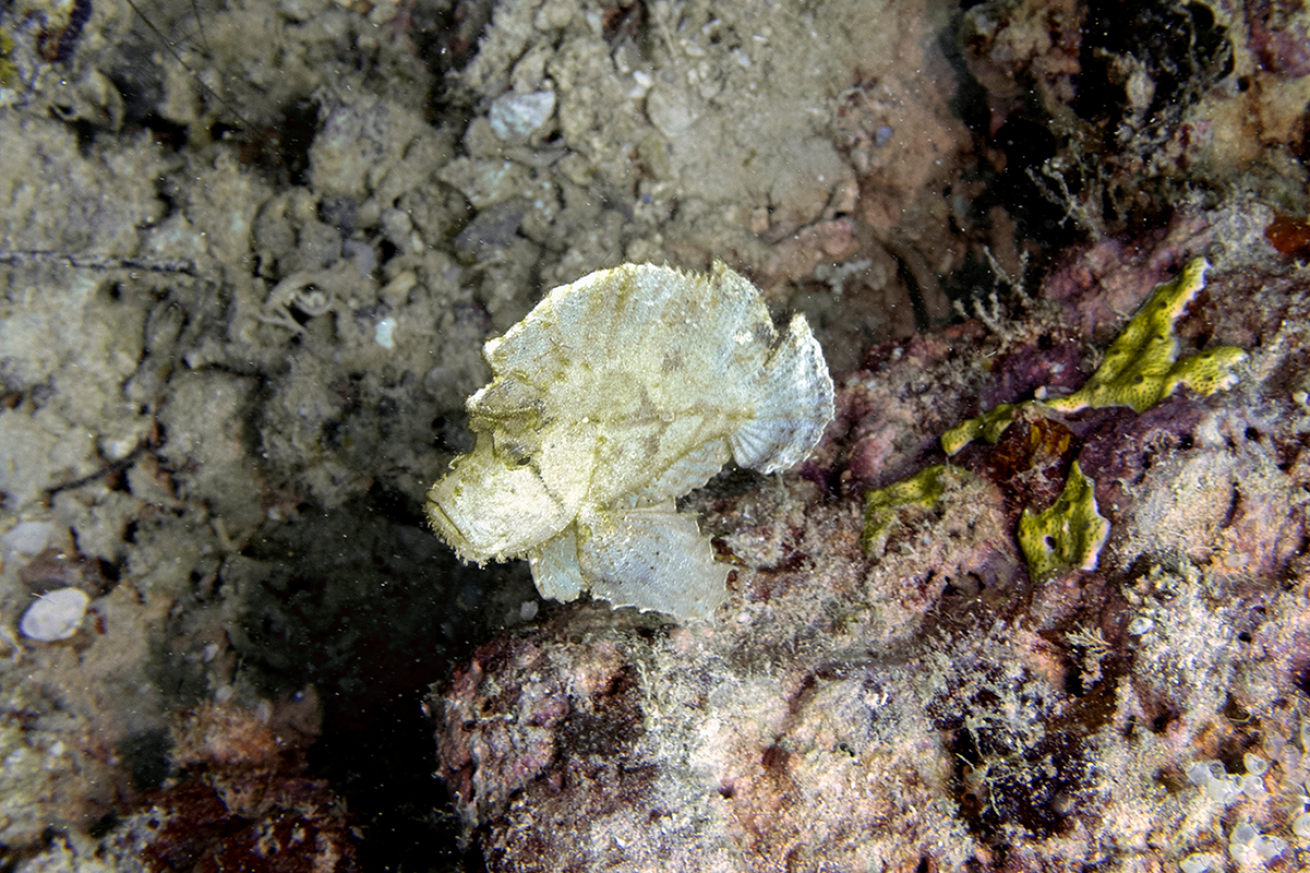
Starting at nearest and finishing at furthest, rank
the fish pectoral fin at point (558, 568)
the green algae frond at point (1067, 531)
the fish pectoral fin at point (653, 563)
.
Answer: the green algae frond at point (1067, 531) < the fish pectoral fin at point (653, 563) < the fish pectoral fin at point (558, 568)

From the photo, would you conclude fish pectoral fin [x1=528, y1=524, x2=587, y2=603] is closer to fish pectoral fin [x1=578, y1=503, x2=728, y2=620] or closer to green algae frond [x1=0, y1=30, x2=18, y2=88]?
fish pectoral fin [x1=578, y1=503, x2=728, y2=620]

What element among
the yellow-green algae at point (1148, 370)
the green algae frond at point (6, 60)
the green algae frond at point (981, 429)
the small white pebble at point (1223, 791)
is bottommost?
the small white pebble at point (1223, 791)

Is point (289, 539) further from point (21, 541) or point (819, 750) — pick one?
point (819, 750)

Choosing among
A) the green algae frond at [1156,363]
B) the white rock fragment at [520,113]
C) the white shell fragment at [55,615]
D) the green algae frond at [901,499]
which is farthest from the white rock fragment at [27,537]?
the green algae frond at [1156,363]

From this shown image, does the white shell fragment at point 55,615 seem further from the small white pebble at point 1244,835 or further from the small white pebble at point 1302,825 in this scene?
the small white pebble at point 1302,825

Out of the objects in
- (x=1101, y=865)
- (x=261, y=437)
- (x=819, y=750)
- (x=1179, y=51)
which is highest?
(x=1179, y=51)

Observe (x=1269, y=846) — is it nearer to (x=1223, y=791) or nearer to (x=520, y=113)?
(x=1223, y=791)

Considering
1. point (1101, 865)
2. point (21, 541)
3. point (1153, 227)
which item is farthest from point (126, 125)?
point (1101, 865)

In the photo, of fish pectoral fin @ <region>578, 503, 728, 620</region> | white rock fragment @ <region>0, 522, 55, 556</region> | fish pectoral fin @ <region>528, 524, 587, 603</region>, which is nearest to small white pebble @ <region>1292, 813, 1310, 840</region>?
fish pectoral fin @ <region>578, 503, 728, 620</region>
